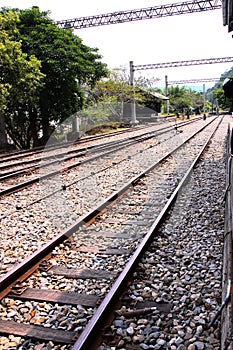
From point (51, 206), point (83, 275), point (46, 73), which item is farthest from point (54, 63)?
point (83, 275)

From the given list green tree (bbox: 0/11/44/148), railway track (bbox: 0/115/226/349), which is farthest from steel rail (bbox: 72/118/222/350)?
green tree (bbox: 0/11/44/148)

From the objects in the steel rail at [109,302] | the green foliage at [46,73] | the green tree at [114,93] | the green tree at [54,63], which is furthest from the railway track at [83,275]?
the green tree at [114,93]

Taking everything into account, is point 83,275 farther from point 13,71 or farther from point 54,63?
point 54,63

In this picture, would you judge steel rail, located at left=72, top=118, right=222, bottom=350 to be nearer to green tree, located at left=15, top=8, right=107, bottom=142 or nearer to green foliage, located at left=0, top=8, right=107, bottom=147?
green foliage, located at left=0, top=8, right=107, bottom=147

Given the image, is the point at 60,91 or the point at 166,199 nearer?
the point at 166,199

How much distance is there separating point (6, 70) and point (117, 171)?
327 inches

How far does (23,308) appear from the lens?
3172mm

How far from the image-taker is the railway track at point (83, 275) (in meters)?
2.86

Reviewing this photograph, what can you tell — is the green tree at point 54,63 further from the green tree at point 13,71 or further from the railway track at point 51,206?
the railway track at point 51,206

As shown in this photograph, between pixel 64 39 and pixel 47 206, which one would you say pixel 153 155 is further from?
pixel 64 39

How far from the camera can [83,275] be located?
3768 mm

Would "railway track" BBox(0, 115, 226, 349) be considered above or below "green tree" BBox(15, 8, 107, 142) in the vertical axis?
below

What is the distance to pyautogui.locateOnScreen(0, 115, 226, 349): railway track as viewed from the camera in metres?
2.86

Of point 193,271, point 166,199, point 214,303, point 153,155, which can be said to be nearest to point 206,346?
point 214,303
